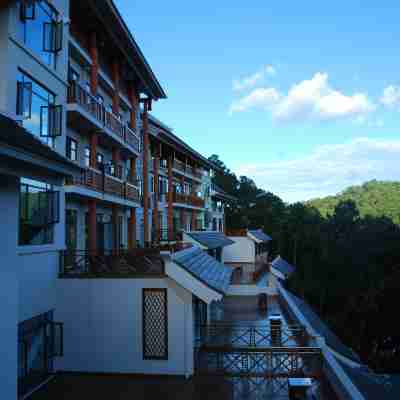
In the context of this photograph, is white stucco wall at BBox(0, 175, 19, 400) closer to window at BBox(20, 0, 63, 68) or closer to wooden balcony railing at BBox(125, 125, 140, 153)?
window at BBox(20, 0, 63, 68)

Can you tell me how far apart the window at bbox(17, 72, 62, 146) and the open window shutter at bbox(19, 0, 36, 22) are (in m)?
1.41

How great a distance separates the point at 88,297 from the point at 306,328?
7413 mm

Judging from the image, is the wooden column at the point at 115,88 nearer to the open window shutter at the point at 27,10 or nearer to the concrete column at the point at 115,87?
the concrete column at the point at 115,87

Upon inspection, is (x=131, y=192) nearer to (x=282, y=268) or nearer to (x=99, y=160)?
(x=99, y=160)

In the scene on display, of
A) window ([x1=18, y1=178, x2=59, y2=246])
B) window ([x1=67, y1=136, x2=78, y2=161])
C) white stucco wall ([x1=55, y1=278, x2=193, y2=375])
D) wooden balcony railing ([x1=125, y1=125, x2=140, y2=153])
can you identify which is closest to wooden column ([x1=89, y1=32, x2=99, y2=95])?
window ([x1=67, y1=136, x2=78, y2=161])

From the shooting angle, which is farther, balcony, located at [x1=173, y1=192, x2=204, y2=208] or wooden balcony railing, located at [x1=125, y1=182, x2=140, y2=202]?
balcony, located at [x1=173, y1=192, x2=204, y2=208]

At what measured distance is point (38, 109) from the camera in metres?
11.2

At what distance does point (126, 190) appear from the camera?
19469mm

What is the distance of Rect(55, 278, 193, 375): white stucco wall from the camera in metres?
12.2

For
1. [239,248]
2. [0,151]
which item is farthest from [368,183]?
[0,151]

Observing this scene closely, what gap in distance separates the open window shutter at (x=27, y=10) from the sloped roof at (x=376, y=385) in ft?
41.6

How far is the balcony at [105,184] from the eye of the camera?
14612mm

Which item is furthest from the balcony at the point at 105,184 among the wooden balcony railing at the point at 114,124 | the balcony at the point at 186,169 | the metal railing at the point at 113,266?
the balcony at the point at 186,169

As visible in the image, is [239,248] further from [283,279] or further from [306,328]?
[306,328]
